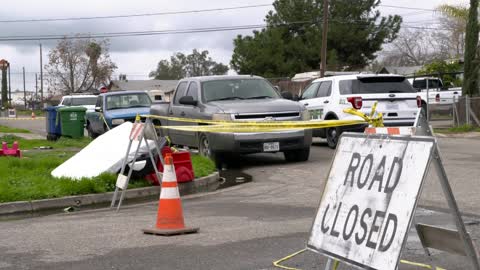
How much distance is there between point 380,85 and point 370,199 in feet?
39.8

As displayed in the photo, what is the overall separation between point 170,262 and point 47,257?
3.97 feet

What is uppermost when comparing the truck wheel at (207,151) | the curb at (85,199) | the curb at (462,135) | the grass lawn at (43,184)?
the truck wheel at (207,151)

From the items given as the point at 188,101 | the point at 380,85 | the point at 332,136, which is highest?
the point at 380,85

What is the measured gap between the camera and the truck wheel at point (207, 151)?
1466 cm

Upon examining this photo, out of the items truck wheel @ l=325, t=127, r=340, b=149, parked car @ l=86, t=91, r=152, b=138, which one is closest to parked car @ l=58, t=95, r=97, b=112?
parked car @ l=86, t=91, r=152, b=138

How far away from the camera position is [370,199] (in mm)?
4719

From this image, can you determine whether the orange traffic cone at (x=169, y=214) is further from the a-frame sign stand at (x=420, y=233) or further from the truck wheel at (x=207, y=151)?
the truck wheel at (x=207, y=151)

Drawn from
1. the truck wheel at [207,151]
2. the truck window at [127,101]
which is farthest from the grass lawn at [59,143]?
the truck wheel at [207,151]

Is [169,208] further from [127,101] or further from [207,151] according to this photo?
[127,101]

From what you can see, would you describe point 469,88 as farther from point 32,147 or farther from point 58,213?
point 58,213

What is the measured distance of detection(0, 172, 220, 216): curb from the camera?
1020 centimetres

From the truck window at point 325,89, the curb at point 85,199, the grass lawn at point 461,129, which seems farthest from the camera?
the grass lawn at point 461,129

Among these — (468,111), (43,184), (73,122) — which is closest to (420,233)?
(43,184)

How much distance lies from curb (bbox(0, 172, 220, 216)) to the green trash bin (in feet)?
36.7
